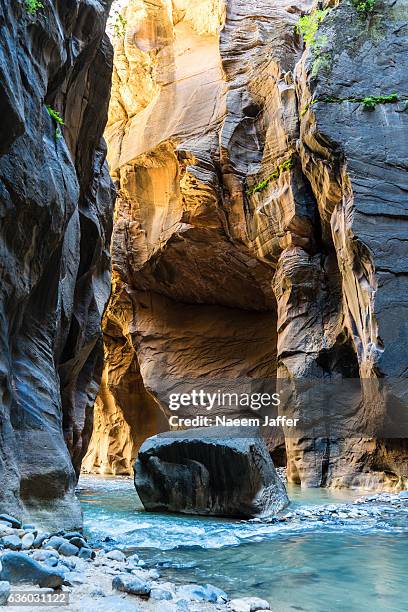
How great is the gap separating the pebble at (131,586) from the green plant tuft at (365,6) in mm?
15661

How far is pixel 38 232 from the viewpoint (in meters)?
6.85

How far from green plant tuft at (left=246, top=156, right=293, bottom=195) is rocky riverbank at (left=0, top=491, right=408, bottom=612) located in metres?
14.0

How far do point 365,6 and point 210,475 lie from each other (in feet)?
42.7

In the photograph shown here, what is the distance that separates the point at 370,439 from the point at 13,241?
11.6 metres

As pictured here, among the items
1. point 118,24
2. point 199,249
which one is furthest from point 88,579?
point 118,24

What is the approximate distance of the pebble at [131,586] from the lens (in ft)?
11.9

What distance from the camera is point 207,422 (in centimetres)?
2208

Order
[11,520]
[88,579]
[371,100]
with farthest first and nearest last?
[371,100] → [11,520] → [88,579]

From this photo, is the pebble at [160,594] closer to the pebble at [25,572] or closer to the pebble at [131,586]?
the pebble at [131,586]

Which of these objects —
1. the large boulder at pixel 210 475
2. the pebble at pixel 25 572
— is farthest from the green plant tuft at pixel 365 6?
the pebble at pixel 25 572

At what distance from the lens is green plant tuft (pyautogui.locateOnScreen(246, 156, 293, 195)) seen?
56.5ft

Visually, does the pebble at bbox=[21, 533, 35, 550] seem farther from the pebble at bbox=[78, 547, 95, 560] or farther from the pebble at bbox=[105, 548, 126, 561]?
the pebble at bbox=[105, 548, 126, 561]

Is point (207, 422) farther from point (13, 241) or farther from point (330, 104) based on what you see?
point (13, 241)

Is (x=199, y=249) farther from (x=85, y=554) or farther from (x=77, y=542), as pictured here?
(x=85, y=554)
